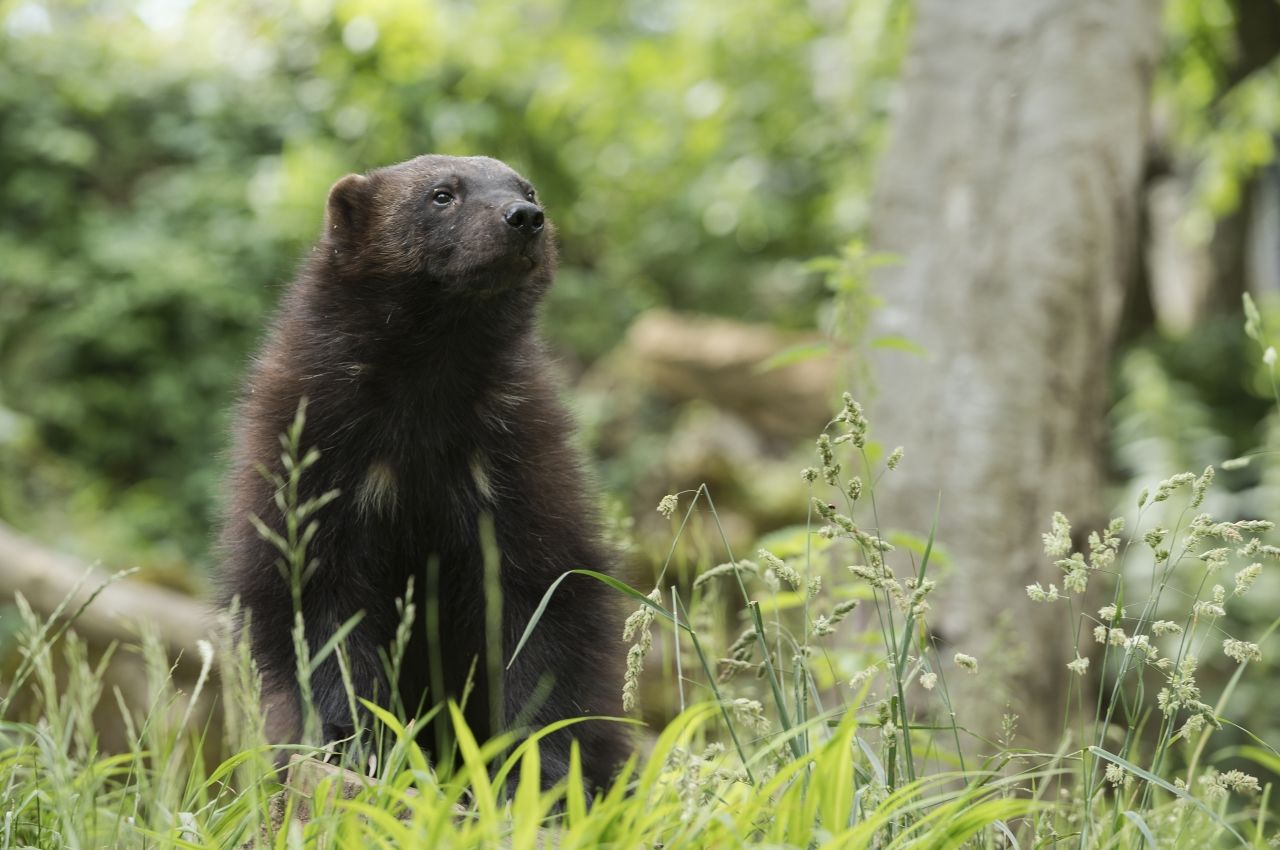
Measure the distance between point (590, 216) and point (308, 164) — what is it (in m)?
3.54

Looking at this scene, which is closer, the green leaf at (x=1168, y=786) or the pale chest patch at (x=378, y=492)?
the green leaf at (x=1168, y=786)

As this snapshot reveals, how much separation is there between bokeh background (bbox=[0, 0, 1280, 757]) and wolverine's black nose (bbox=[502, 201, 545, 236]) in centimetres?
561

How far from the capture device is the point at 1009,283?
5410 millimetres

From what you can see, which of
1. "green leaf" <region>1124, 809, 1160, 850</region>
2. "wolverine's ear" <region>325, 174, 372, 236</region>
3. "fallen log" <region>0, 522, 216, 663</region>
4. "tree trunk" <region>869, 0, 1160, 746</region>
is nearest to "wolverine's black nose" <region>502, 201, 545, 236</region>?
"wolverine's ear" <region>325, 174, 372, 236</region>

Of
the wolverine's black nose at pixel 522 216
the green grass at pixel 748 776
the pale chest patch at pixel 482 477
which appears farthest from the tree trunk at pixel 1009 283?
the green grass at pixel 748 776

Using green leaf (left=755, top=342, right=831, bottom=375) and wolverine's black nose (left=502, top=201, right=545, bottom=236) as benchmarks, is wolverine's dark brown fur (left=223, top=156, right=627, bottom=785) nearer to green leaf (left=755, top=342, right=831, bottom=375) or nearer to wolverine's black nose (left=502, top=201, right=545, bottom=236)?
wolverine's black nose (left=502, top=201, right=545, bottom=236)

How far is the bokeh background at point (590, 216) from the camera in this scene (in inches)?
391

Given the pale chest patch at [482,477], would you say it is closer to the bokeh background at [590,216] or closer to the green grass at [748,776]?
the green grass at [748,776]

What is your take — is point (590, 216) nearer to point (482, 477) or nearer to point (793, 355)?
point (793, 355)

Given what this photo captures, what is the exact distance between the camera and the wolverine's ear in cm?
361

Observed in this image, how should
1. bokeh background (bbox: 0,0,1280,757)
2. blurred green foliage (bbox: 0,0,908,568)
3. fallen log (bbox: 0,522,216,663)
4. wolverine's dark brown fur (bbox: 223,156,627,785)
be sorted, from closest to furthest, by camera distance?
wolverine's dark brown fur (bbox: 223,156,627,785) → fallen log (bbox: 0,522,216,663) → bokeh background (bbox: 0,0,1280,757) → blurred green foliage (bbox: 0,0,908,568)

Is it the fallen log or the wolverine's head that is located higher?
the wolverine's head

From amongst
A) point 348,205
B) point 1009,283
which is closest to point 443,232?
point 348,205

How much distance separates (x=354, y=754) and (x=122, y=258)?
10.0m
